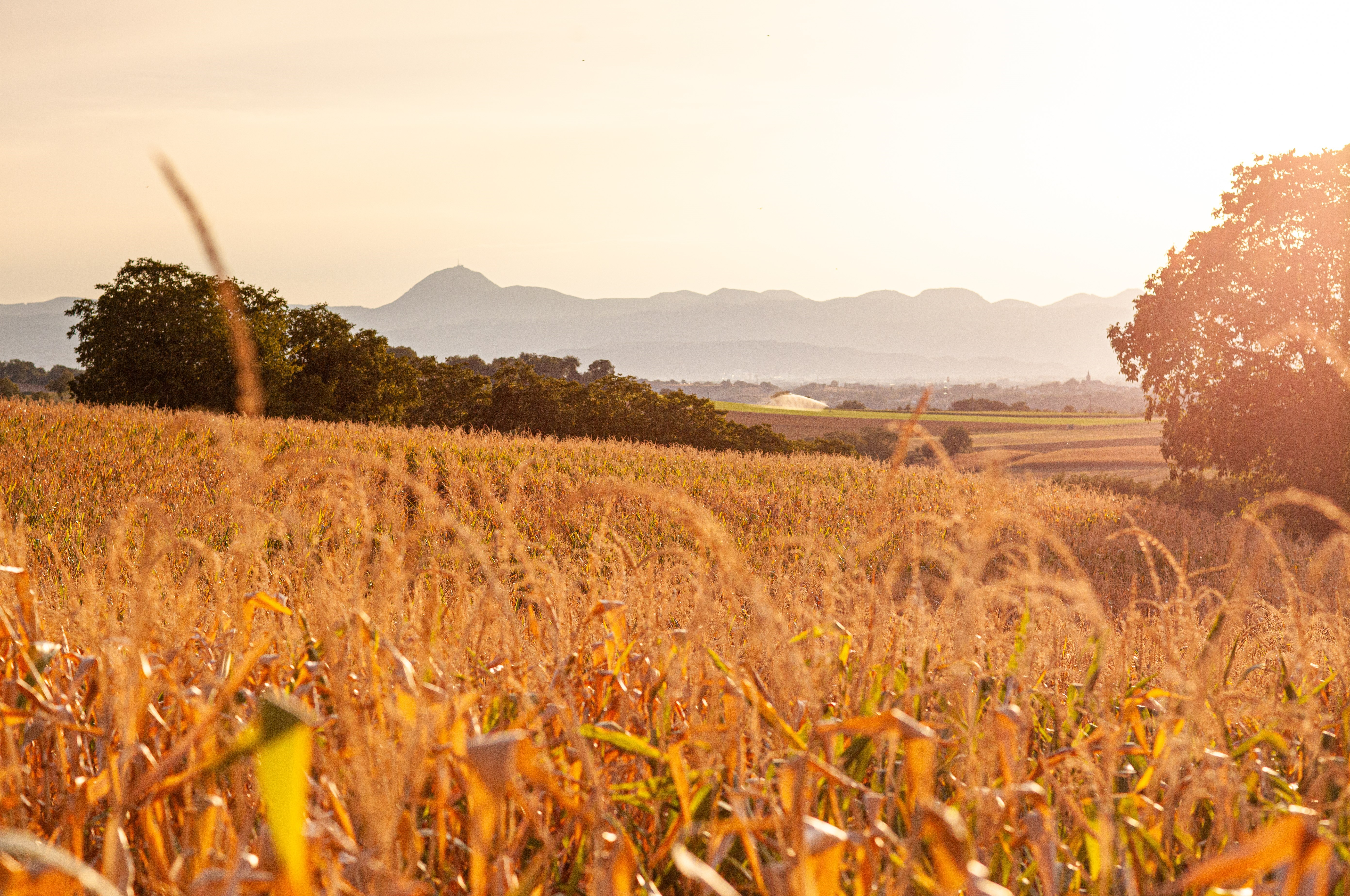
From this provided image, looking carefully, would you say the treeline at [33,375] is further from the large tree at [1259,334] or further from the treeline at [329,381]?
the large tree at [1259,334]

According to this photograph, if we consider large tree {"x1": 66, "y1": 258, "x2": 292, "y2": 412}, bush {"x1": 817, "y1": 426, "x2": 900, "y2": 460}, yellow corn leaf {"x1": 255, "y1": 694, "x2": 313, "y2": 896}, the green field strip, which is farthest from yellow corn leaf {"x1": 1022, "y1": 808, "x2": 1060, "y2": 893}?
the green field strip

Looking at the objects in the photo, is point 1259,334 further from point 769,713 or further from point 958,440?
point 958,440

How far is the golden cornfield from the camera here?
55.0 inches

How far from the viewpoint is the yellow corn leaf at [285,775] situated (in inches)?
30.4

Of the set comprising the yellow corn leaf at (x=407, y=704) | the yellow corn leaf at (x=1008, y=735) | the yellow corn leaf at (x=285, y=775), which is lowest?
the yellow corn leaf at (x=1008, y=735)

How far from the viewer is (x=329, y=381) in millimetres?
42875

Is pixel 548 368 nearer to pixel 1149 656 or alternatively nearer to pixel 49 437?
pixel 49 437

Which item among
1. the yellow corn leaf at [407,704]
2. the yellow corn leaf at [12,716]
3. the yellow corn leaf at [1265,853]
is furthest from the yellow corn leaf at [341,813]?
the yellow corn leaf at [1265,853]

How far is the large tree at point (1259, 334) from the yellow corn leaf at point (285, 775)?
86.8 ft

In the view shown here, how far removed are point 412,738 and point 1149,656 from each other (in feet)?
14.0

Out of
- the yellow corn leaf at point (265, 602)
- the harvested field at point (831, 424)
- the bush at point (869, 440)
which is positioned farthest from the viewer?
the harvested field at point (831, 424)

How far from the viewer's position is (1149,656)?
4.52m

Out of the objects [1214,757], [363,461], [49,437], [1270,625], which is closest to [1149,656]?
[1270,625]

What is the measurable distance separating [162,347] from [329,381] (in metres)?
7.27
